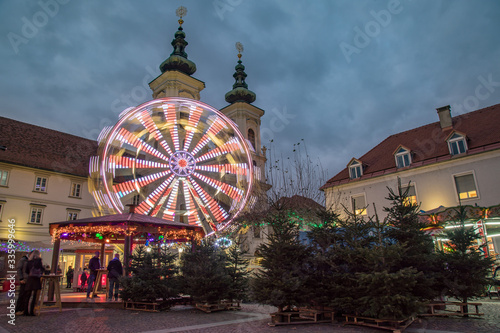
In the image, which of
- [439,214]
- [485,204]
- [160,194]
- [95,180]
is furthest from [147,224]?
[485,204]

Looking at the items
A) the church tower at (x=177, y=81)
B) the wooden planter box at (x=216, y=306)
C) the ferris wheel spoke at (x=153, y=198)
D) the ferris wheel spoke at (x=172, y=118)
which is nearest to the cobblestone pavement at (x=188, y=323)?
the wooden planter box at (x=216, y=306)

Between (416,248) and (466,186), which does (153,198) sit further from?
(466,186)

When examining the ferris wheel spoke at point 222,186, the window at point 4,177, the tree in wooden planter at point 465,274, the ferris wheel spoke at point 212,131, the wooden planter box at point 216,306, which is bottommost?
the wooden planter box at point 216,306

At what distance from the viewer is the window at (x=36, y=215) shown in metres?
28.1

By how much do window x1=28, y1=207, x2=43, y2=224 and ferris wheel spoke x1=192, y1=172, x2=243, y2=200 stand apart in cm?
1348

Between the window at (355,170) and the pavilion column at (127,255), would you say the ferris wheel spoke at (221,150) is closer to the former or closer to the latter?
the window at (355,170)

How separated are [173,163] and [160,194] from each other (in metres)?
A: 2.60

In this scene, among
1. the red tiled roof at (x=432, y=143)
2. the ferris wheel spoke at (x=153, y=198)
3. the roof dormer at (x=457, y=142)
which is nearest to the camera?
the ferris wheel spoke at (x=153, y=198)

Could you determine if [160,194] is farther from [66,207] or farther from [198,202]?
[66,207]

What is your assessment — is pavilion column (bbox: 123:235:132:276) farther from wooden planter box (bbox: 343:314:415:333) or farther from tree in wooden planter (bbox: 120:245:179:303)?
wooden planter box (bbox: 343:314:415:333)

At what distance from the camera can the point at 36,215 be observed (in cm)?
2838

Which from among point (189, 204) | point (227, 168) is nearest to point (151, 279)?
point (189, 204)

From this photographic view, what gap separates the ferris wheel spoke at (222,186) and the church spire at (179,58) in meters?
16.7

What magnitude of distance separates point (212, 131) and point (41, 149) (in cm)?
1643
